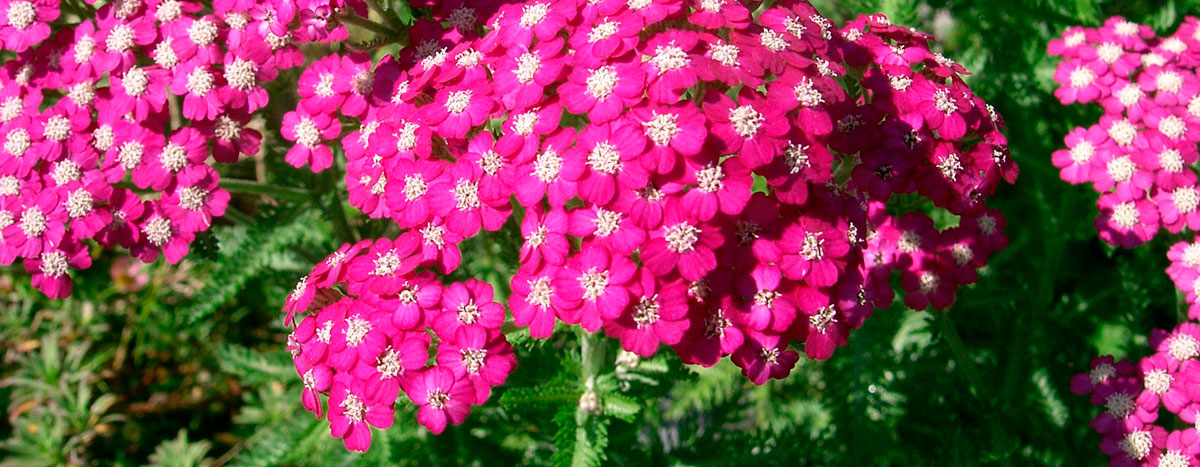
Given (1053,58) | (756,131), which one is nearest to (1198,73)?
(1053,58)

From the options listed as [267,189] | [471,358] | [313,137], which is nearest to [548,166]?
[471,358]

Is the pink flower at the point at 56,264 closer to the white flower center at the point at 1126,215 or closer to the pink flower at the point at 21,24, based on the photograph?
the pink flower at the point at 21,24

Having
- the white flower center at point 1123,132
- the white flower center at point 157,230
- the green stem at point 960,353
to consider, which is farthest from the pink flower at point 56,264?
the white flower center at point 1123,132

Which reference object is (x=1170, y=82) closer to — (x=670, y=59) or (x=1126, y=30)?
(x=1126, y=30)

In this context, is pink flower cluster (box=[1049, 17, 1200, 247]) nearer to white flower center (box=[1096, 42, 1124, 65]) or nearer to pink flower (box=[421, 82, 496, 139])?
white flower center (box=[1096, 42, 1124, 65])

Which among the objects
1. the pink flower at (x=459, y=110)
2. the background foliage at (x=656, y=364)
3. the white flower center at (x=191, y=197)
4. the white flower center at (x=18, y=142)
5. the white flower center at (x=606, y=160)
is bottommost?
the background foliage at (x=656, y=364)

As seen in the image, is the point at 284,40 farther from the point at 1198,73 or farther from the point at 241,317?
the point at 1198,73
